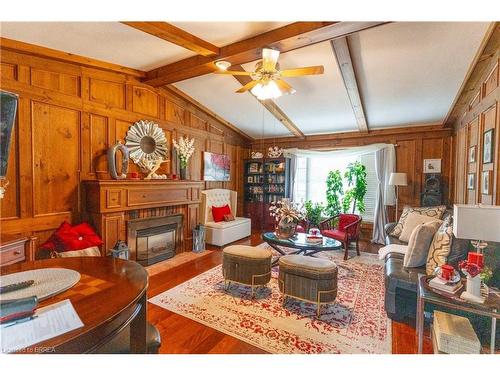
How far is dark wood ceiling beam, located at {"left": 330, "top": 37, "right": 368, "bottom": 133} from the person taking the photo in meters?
2.60

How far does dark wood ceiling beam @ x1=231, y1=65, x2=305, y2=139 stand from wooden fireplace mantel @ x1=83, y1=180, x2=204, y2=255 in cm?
196

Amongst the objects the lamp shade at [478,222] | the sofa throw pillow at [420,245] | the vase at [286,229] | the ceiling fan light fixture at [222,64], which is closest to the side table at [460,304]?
the lamp shade at [478,222]

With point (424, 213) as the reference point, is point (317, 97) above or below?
above

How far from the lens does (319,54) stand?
294 cm

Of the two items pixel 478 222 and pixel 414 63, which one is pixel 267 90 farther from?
pixel 478 222

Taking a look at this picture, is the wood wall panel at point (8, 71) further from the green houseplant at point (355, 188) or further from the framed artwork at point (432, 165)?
the framed artwork at point (432, 165)

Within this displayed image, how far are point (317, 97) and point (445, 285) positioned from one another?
3181mm

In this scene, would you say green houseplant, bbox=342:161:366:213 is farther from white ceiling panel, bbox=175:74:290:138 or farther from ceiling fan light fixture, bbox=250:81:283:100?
ceiling fan light fixture, bbox=250:81:283:100

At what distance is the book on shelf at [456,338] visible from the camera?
1.57 m

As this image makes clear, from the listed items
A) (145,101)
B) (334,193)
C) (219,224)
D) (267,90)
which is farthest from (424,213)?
(145,101)

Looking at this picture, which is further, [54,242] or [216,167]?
[216,167]

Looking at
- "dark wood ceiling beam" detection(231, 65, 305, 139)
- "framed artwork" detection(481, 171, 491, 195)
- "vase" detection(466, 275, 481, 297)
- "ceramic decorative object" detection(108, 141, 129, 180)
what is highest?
"dark wood ceiling beam" detection(231, 65, 305, 139)

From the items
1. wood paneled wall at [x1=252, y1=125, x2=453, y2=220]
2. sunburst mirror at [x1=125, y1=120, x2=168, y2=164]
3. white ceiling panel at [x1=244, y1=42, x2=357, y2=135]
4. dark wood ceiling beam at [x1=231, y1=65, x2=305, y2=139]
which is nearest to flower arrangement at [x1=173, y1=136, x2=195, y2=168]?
sunburst mirror at [x1=125, y1=120, x2=168, y2=164]
